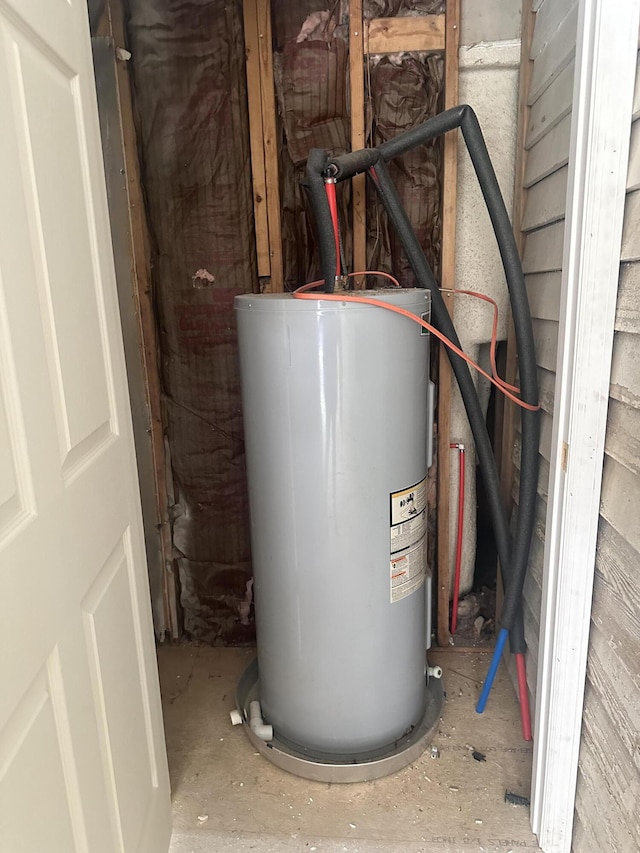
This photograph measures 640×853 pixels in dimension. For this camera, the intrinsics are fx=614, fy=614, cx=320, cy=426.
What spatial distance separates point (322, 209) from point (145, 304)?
2.42 ft

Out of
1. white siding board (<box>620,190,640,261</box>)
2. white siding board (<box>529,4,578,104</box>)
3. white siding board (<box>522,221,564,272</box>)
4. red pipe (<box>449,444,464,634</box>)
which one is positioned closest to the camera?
white siding board (<box>620,190,640,261</box>)

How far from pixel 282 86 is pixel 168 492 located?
1.29 m

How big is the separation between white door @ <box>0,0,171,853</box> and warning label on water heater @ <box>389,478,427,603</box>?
61 centimetres

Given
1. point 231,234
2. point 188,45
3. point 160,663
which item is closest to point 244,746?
point 160,663

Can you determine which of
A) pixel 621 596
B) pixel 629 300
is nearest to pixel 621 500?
pixel 621 596

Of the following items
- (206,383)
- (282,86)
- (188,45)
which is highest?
(188,45)

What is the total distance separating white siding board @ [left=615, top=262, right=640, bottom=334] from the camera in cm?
99

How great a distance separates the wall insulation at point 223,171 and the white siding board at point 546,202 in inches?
10.7

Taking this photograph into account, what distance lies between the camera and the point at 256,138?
1.76 m

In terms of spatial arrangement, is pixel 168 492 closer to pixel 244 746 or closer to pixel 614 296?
pixel 244 746

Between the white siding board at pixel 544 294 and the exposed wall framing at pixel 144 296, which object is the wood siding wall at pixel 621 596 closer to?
the white siding board at pixel 544 294

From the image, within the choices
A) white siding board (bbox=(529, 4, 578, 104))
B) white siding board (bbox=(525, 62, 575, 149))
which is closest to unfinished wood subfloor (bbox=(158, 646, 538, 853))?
white siding board (bbox=(525, 62, 575, 149))

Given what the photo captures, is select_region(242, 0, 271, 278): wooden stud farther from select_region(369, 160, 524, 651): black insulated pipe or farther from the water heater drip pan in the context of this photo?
the water heater drip pan

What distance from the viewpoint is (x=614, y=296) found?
1.06 metres
